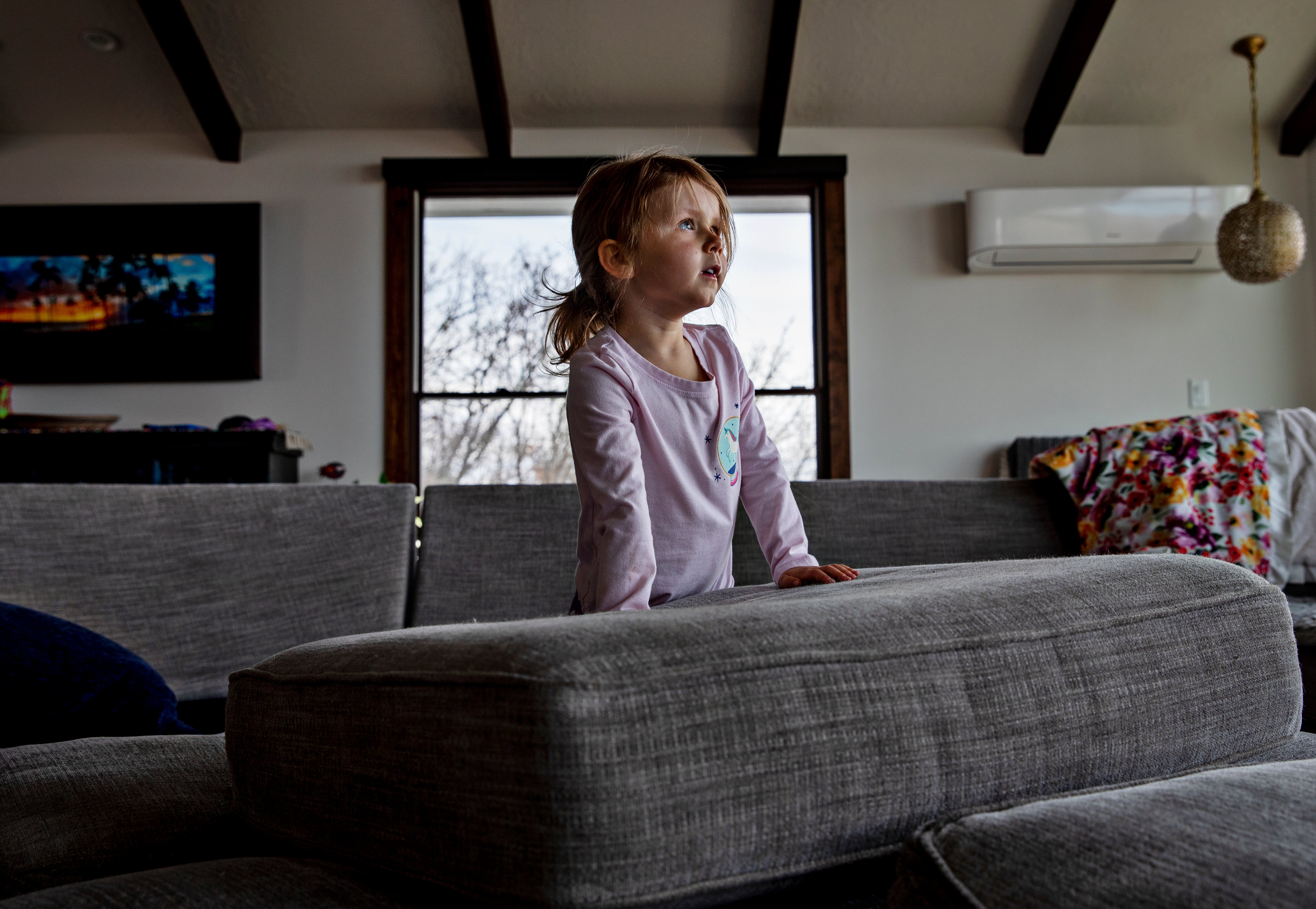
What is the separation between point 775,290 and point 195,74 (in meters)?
2.74

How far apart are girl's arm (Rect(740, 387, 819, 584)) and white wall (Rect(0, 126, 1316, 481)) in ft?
10.2

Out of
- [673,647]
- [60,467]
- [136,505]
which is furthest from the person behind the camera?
[60,467]

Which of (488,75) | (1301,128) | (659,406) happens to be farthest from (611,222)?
(1301,128)

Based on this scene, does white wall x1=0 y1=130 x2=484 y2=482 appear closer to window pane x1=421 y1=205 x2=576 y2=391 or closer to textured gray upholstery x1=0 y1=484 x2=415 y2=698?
window pane x1=421 y1=205 x2=576 y2=391

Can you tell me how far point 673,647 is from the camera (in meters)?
0.48

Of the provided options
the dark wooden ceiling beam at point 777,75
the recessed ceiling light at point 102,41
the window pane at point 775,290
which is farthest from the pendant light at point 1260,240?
the recessed ceiling light at point 102,41

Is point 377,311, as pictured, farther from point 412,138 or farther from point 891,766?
point 891,766

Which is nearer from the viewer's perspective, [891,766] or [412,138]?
[891,766]

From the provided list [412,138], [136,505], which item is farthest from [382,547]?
[412,138]

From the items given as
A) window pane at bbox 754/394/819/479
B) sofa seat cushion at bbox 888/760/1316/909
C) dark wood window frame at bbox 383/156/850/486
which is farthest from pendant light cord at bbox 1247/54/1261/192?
sofa seat cushion at bbox 888/760/1316/909

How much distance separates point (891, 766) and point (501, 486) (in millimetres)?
1340

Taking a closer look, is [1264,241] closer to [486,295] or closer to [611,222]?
[486,295]

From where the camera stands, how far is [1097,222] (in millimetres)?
4469

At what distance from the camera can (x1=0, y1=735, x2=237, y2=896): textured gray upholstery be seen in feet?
2.17
